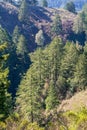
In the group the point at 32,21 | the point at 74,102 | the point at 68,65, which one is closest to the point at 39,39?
the point at 32,21

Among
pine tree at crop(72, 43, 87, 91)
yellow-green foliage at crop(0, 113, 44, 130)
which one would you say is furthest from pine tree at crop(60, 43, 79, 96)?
yellow-green foliage at crop(0, 113, 44, 130)

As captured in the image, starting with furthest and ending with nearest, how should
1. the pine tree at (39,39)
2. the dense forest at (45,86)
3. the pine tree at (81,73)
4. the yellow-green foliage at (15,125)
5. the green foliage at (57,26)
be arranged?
the green foliage at (57,26), the pine tree at (39,39), the pine tree at (81,73), the dense forest at (45,86), the yellow-green foliage at (15,125)

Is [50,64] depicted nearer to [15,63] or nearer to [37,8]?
[15,63]

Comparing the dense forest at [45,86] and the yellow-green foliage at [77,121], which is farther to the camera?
the dense forest at [45,86]

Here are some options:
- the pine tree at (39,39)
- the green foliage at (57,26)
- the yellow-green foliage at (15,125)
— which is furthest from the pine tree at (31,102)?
the green foliage at (57,26)

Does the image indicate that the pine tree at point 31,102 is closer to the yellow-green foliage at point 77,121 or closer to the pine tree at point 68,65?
the pine tree at point 68,65

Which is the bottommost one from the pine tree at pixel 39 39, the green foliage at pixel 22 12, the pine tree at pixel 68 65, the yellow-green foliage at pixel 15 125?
the pine tree at pixel 39 39

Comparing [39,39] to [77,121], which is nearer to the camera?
[77,121]

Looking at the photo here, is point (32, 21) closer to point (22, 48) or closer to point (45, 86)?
point (22, 48)

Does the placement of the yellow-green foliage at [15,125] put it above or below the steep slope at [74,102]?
above

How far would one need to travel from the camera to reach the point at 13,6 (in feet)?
544

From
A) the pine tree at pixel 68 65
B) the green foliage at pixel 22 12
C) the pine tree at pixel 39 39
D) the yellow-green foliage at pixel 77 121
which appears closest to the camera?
the yellow-green foliage at pixel 77 121

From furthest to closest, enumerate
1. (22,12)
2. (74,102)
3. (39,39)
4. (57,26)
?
A: (22,12) → (57,26) → (39,39) → (74,102)

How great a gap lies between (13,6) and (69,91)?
97.0m
